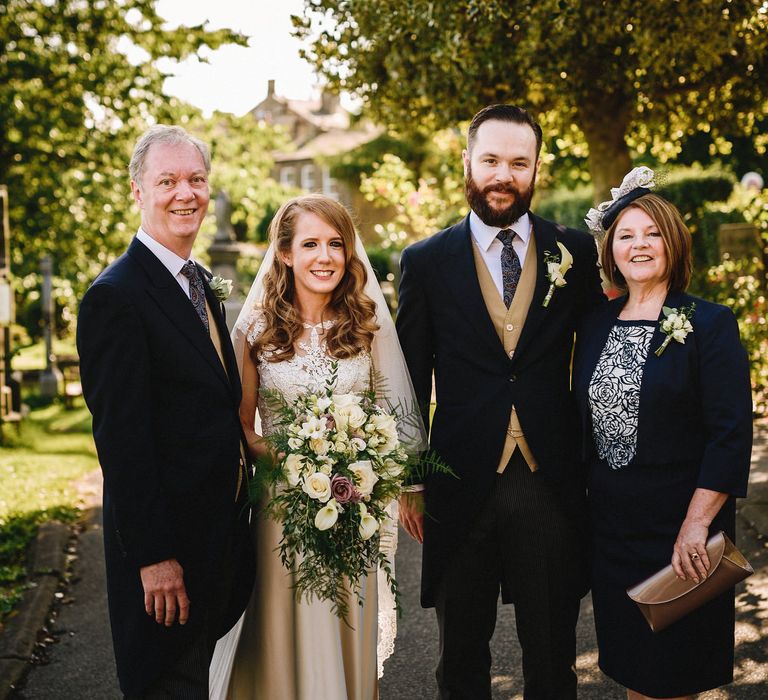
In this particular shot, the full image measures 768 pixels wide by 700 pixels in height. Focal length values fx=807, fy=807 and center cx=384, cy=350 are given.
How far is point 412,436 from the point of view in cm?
331

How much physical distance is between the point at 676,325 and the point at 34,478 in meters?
7.02

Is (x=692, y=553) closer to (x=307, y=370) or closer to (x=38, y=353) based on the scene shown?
(x=307, y=370)

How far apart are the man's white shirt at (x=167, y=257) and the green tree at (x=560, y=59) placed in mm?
3827

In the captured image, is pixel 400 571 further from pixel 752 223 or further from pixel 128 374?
pixel 752 223

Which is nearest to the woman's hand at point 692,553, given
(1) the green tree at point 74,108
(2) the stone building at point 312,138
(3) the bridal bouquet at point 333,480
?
(3) the bridal bouquet at point 333,480

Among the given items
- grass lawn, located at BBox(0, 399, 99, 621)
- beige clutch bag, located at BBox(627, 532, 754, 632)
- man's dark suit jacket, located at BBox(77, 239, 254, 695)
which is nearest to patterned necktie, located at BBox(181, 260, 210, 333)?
man's dark suit jacket, located at BBox(77, 239, 254, 695)

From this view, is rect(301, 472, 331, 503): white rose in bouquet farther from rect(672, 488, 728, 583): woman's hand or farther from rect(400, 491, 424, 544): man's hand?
rect(672, 488, 728, 583): woman's hand

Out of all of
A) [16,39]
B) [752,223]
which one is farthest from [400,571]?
[16,39]

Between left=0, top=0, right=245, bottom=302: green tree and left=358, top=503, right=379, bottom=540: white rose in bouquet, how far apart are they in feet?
39.3

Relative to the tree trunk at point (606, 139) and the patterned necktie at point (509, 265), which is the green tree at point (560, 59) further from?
the patterned necktie at point (509, 265)

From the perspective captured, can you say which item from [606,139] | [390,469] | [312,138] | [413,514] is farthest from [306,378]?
[312,138]

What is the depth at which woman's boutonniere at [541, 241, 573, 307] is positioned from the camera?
123 inches

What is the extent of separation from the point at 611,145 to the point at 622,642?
230 inches

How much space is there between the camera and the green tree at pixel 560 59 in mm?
5844
